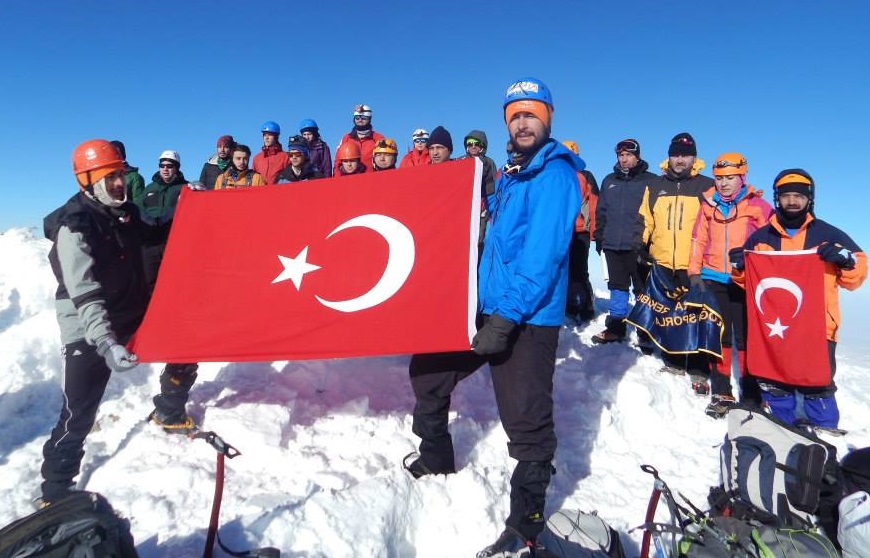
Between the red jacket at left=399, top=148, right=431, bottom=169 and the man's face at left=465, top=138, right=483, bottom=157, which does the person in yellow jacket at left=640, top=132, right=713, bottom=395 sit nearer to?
the man's face at left=465, top=138, right=483, bottom=157

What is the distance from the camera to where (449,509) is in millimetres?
3572

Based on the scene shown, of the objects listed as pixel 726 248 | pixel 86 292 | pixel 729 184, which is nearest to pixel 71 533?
pixel 86 292

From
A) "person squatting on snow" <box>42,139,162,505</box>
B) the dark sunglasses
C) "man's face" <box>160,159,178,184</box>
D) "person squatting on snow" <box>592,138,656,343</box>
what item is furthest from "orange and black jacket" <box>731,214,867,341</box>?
"man's face" <box>160,159,178,184</box>

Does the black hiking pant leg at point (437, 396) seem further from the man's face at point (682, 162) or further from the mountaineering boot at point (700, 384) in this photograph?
the man's face at point (682, 162)

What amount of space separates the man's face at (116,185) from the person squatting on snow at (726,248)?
618cm

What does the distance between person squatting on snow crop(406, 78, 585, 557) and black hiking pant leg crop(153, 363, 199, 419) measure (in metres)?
2.78

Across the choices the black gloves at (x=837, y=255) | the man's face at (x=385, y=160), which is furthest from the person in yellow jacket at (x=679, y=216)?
the man's face at (x=385, y=160)

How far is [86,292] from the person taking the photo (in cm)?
Result: 338

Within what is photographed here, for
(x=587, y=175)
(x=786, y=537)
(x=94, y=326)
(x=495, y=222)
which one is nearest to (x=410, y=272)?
(x=495, y=222)

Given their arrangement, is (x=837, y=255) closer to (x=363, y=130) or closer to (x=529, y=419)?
(x=529, y=419)

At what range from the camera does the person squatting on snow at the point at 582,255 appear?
7777 millimetres

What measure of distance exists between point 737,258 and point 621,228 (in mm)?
1825

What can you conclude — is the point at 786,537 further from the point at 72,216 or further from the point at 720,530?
the point at 72,216

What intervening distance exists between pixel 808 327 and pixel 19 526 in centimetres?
640
